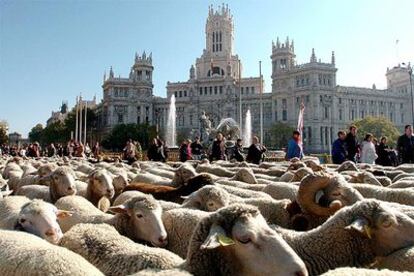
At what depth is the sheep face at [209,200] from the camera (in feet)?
16.6

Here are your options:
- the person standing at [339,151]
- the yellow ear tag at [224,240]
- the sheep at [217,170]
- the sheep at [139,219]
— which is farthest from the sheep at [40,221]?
the person standing at [339,151]

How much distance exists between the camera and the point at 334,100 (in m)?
98.7

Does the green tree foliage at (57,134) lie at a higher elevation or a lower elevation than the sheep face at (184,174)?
higher

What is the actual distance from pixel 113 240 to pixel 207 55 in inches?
4671

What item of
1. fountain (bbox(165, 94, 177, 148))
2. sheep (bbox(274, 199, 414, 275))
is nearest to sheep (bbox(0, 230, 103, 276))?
sheep (bbox(274, 199, 414, 275))

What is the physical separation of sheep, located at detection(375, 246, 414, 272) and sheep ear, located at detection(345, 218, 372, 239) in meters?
0.20

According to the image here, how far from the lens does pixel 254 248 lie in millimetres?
2846

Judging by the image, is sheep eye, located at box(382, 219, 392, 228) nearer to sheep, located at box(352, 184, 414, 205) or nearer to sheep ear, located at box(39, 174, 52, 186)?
sheep, located at box(352, 184, 414, 205)

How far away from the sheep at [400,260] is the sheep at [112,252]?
152 centimetres

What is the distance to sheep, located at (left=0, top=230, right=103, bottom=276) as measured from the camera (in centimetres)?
278

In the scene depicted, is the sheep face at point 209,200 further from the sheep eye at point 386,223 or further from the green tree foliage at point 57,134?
Answer: the green tree foliage at point 57,134

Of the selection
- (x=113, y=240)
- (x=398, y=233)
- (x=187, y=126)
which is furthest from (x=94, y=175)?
(x=187, y=126)

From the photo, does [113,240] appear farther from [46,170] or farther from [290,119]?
[290,119]

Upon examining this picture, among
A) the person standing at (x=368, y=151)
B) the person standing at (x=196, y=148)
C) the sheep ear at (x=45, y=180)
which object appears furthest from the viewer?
the person standing at (x=196, y=148)
